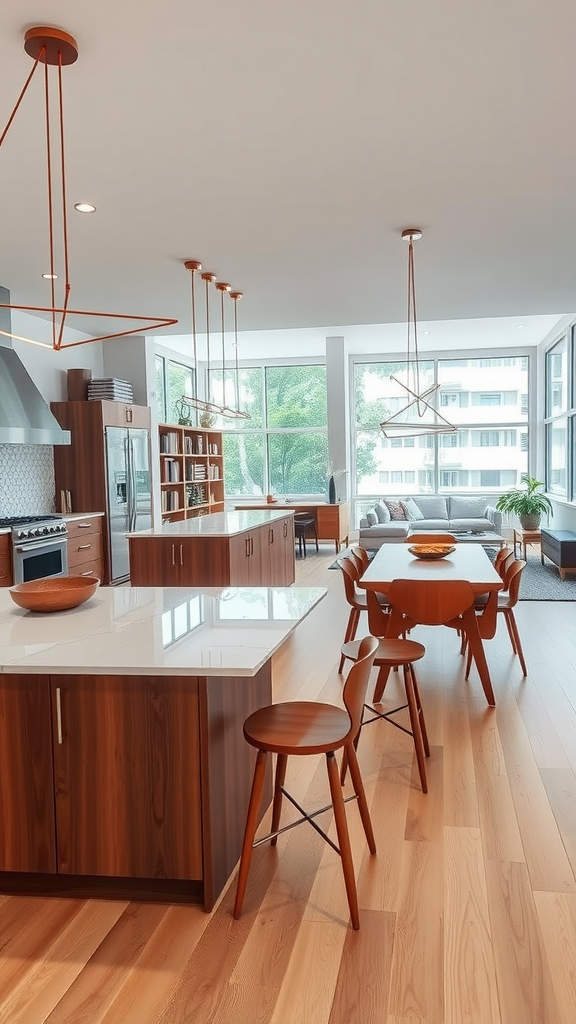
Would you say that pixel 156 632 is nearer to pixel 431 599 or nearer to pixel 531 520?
pixel 431 599

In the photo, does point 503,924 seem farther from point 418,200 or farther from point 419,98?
point 418,200

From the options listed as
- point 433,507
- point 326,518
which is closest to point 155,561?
point 326,518

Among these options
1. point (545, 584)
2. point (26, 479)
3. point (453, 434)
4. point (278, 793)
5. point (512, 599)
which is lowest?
point (545, 584)

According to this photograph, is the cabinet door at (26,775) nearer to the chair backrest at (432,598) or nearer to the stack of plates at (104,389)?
the chair backrest at (432,598)

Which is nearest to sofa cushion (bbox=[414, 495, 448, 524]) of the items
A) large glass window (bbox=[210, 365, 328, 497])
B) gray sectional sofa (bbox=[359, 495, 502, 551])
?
gray sectional sofa (bbox=[359, 495, 502, 551])

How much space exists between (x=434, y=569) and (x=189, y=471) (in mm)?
6284

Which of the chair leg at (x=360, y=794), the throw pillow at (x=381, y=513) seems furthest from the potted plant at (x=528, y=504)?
the chair leg at (x=360, y=794)

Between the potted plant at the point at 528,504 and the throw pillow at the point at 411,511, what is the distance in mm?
1264

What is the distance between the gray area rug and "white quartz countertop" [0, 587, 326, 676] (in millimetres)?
4798

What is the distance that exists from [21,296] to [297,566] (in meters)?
4.87

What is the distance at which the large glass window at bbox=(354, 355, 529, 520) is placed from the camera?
12227 mm

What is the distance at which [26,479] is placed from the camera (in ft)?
22.7

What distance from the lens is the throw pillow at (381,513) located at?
423 inches

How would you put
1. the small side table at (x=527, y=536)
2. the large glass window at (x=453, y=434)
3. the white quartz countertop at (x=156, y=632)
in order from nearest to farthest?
the white quartz countertop at (x=156, y=632), the small side table at (x=527, y=536), the large glass window at (x=453, y=434)
